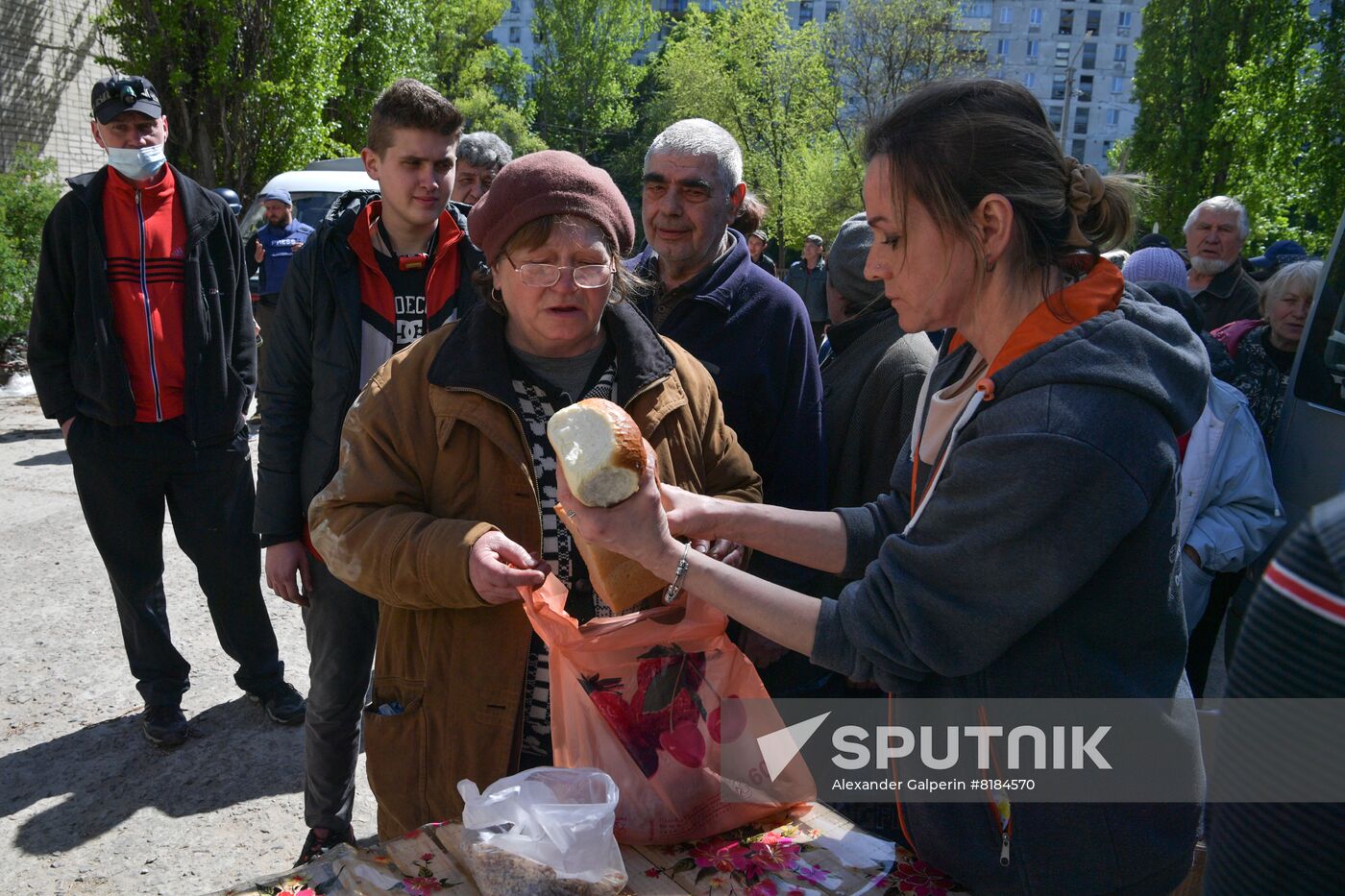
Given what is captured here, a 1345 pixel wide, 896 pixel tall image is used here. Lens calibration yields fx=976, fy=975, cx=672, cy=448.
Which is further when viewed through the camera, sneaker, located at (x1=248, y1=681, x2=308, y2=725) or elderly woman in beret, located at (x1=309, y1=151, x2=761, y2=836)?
sneaker, located at (x1=248, y1=681, x2=308, y2=725)

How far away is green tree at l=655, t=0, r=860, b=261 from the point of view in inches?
1331

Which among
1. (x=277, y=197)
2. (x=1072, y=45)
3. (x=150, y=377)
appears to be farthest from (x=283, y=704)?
(x=1072, y=45)

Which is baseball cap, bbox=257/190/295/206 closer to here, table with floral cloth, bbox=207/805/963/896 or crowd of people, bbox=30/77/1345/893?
crowd of people, bbox=30/77/1345/893

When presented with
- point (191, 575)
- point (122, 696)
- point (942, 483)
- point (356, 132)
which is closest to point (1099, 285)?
point (942, 483)

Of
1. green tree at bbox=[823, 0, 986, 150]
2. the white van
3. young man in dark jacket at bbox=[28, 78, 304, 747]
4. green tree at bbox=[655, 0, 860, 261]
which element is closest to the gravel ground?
young man in dark jacket at bbox=[28, 78, 304, 747]

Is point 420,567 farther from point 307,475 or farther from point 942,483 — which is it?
point 307,475

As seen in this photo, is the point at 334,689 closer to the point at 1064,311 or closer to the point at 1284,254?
the point at 1064,311

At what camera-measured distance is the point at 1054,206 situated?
1.49 metres

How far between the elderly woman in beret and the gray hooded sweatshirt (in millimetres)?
748

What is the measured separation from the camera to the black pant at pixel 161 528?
3979mm

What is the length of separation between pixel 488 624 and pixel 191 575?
4661 mm

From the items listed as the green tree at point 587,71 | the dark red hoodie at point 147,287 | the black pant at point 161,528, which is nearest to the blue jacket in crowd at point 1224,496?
the black pant at point 161,528

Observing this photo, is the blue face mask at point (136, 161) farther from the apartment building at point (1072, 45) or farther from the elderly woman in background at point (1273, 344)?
the apartment building at point (1072, 45)

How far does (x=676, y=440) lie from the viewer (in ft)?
7.36
